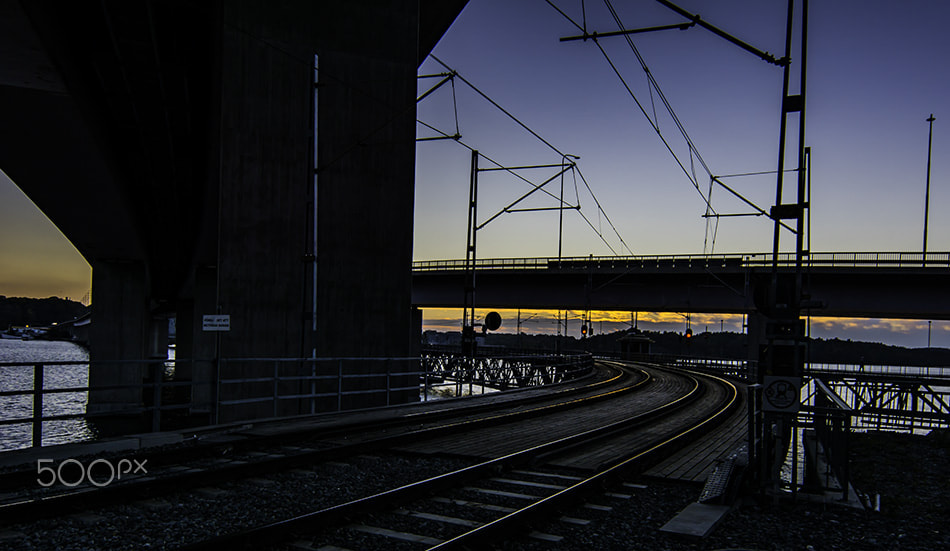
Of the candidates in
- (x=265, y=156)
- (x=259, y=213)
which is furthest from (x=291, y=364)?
(x=265, y=156)

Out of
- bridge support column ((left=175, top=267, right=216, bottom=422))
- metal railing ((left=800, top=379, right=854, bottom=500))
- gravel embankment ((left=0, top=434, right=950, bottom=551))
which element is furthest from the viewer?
bridge support column ((left=175, top=267, right=216, bottom=422))

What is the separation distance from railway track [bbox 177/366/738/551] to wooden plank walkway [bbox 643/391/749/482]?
27 centimetres

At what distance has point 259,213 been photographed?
18.1m

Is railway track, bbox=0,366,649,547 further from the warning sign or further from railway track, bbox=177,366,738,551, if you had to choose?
the warning sign

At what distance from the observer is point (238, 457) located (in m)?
10.8

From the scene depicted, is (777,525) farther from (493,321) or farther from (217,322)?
(493,321)

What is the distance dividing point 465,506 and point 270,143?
42.5 ft

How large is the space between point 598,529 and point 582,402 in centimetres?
1379

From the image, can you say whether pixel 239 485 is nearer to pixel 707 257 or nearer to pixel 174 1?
pixel 174 1

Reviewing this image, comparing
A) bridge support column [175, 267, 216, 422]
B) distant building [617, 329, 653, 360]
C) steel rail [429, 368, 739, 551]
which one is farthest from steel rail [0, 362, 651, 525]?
distant building [617, 329, 653, 360]

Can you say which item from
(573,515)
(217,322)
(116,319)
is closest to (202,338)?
(116,319)

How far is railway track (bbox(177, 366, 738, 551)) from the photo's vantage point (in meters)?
6.55

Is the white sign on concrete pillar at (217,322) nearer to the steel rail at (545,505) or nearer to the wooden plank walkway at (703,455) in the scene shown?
the steel rail at (545,505)

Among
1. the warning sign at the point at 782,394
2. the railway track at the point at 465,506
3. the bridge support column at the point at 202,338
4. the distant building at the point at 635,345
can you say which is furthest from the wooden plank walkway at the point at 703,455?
the distant building at the point at 635,345
